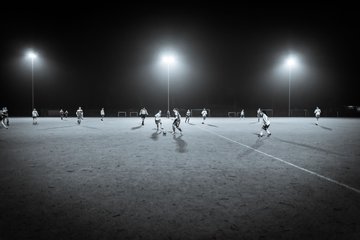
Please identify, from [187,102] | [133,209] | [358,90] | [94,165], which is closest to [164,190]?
[133,209]

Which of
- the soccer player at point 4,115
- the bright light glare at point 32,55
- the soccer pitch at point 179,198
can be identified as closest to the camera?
the soccer pitch at point 179,198

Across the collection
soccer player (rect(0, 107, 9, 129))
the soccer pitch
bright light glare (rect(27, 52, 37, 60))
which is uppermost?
bright light glare (rect(27, 52, 37, 60))

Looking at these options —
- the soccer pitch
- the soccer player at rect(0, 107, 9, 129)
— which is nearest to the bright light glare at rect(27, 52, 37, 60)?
the soccer player at rect(0, 107, 9, 129)

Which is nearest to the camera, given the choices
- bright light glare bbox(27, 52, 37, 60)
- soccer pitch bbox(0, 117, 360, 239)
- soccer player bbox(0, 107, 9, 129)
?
soccer pitch bbox(0, 117, 360, 239)

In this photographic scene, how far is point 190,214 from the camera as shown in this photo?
156 inches

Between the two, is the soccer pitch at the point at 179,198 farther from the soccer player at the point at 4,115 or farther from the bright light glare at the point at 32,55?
the bright light glare at the point at 32,55

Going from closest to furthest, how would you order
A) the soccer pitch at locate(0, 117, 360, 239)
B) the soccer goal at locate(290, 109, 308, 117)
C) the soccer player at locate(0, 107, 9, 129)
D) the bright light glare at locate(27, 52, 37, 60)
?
the soccer pitch at locate(0, 117, 360, 239), the soccer player at locate(0, 107, 9, 129), the bright light glare at locate(27, 52, 37, 60), the soccer goal at locate(290, 109, 308, 117)

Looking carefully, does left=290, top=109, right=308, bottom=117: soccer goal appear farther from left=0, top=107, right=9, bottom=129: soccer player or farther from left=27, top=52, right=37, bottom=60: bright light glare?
left=27, top=52, right=37, bottom=60: bright light glare

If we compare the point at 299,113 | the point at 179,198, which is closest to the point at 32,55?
the point at 179,198

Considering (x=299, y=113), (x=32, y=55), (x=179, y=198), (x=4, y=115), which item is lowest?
(x=179, y=198)

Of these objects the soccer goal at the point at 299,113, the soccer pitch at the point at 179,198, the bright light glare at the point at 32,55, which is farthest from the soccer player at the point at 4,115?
the soccer goal at the point at 299,113

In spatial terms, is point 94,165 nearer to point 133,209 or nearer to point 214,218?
point 133,209

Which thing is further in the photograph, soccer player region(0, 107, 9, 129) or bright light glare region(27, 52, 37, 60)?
→ bright light glare region(27, 52, 37, 60)

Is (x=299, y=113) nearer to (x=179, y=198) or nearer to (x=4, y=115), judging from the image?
(x=4, y=115)
